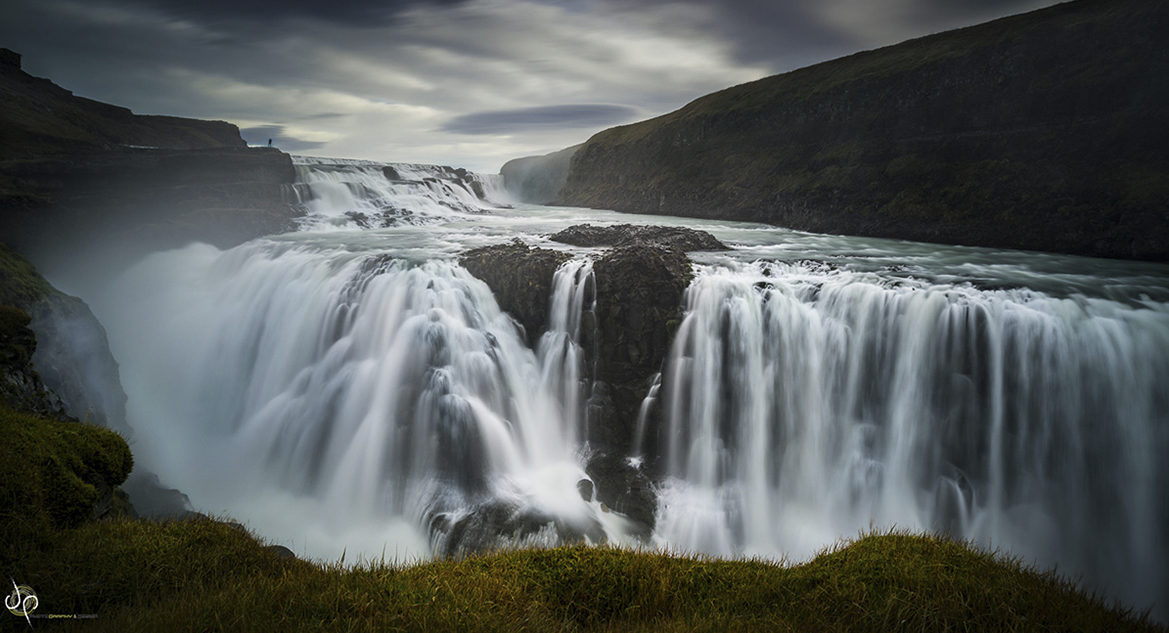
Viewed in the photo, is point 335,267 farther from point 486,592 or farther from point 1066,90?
point 1066,90

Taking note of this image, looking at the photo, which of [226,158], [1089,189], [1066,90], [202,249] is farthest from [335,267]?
[1066,90]

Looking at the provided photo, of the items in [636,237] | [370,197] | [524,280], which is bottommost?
[524,280]

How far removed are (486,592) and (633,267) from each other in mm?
9982

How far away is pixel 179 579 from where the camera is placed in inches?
147

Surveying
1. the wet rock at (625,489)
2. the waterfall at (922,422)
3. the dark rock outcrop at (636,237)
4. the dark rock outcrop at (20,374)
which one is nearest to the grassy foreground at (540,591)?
the dark rock outcrop at (20,374)

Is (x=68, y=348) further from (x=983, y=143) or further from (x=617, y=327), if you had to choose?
(x=983, y=143)

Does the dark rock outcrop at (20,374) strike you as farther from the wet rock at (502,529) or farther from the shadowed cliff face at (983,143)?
the shadowed cliff face at (983,143)

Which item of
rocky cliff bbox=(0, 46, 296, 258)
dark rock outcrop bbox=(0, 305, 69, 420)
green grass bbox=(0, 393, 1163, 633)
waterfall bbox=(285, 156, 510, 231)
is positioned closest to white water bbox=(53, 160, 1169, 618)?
dark rock outcrop bbox=(0, 305, 69, 420)

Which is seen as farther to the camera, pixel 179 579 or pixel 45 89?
pixel 45 89

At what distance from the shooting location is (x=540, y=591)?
3.97 metres

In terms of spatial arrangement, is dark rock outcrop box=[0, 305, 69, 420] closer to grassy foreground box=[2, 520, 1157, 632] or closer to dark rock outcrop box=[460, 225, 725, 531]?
grassy foreground box=[2, 520, 1157, 632]

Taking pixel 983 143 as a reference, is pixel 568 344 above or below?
below

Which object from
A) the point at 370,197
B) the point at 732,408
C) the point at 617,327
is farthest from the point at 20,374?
the point at 370,197
